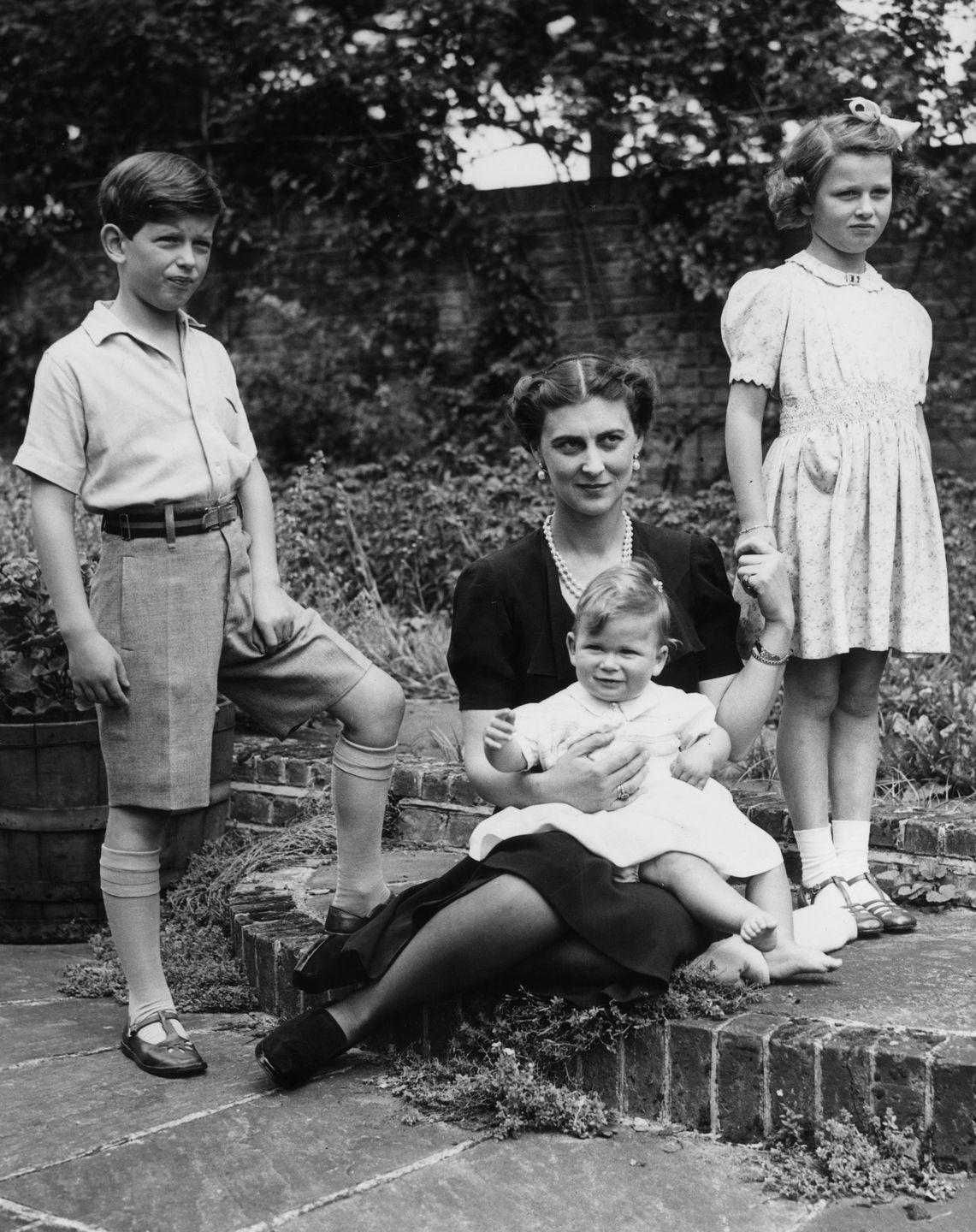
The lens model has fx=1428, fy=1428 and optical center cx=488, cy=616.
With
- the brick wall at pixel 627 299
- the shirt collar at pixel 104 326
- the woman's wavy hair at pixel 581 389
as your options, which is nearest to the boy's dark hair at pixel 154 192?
the shirt collar at pixel 104 326

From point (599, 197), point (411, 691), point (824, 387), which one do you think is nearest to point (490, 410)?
point (599, 197)

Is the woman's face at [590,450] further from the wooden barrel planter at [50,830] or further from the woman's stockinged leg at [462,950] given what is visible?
the wooden barrel planter at [50,830]

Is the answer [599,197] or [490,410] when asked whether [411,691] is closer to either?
[490,410]

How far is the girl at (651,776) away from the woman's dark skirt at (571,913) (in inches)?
1.7

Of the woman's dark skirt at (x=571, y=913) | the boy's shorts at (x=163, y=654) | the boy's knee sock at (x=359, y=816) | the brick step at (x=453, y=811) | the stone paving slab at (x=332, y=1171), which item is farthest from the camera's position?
the brick step at (x=453, y=811)

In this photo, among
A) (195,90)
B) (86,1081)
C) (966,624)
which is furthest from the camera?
(195,90)

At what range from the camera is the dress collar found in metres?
3.10

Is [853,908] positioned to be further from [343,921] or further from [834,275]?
[834,275]

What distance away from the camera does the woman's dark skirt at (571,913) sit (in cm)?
238

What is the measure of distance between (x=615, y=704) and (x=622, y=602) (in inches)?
→ 8.5

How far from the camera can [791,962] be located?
2.57 meters

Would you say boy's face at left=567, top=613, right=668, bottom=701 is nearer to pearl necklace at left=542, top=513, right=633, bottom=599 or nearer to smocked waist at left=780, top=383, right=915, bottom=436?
pearl necklace at left=542, top=513, right=633, bottom=599

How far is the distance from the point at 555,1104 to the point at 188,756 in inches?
37.2

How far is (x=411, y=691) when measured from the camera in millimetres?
5602
